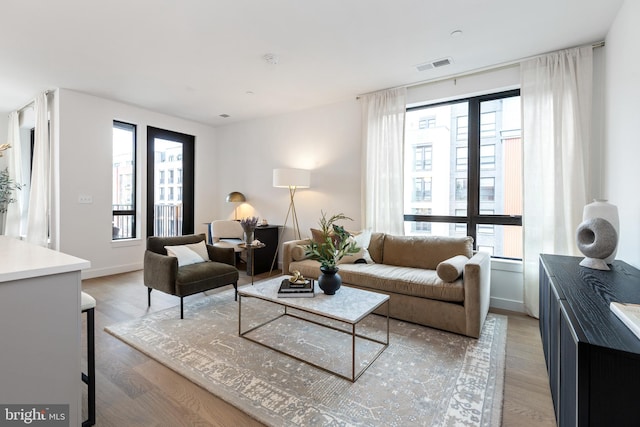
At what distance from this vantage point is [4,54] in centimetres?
310

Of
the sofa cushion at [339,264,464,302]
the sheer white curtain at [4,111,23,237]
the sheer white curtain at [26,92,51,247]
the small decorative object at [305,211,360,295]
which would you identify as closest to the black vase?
the small decorative object at [305,211,360,295]

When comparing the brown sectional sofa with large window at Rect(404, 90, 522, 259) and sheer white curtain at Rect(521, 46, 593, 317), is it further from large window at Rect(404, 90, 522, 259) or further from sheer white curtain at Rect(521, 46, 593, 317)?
sheer white curtain at Rect(521, 46, 593, 317)

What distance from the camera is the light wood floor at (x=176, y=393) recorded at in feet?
5.20

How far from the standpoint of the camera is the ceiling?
2.31m

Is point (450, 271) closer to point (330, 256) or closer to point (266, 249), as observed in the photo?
point (330, 256)

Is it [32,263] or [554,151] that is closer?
[32,263]

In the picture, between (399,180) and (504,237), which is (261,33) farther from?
(504,237)

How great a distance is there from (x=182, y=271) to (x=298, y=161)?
2574 mm

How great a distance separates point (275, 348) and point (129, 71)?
3.47 meters

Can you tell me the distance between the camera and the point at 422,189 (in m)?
3.91

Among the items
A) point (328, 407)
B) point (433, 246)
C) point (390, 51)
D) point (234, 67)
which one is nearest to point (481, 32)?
point (390, 51)

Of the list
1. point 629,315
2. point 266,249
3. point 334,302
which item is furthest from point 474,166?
point 266,249

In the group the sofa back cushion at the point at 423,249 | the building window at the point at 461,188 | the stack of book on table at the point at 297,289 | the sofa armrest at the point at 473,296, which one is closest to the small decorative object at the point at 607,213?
the sofa armrest at the point at 473,296

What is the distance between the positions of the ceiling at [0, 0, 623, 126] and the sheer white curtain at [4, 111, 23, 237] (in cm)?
141
